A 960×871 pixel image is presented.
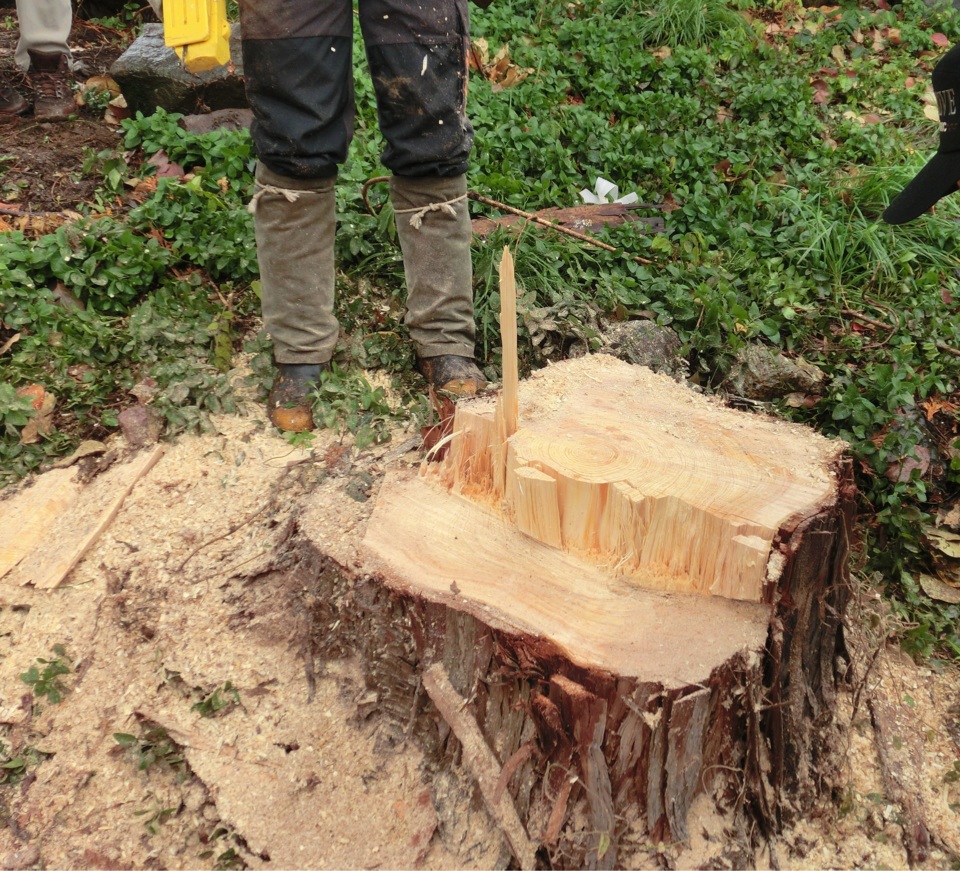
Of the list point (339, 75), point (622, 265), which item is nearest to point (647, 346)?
point (622, 265)

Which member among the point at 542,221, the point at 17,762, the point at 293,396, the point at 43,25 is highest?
the point at 43,25

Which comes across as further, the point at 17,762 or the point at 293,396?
the point at 293,396

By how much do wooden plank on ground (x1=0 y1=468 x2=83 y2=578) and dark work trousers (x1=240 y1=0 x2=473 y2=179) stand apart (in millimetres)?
1096

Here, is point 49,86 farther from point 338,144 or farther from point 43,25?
point 338,144

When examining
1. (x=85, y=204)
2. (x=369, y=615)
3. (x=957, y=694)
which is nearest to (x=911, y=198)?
(x=957, y=694)

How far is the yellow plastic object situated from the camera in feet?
7.36

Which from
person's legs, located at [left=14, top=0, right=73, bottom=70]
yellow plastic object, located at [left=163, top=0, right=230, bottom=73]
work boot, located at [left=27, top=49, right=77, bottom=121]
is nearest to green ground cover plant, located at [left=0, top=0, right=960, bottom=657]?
work boot, located at [left=27, top=49, right=77, bottom=121]

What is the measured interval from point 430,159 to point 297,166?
397 mm

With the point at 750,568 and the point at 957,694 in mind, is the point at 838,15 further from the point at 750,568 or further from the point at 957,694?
the point at 750,568

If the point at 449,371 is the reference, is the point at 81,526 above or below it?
below

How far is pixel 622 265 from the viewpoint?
11.3 feet

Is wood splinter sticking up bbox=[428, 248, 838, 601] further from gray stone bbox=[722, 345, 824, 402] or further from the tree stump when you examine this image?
gray stone bbox=[722, 345, 824, 402]

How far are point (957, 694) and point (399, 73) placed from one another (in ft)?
7.48

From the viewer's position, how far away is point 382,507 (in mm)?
1905
